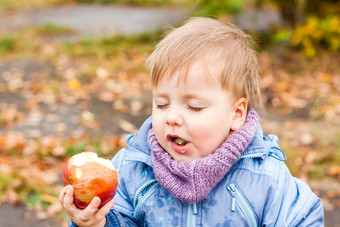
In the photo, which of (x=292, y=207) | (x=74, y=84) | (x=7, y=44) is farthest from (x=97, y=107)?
(x=7, y=44)

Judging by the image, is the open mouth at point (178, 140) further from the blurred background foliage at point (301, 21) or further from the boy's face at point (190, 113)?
the blurred background foliage at point (301, 21)

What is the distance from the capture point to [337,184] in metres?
3.90

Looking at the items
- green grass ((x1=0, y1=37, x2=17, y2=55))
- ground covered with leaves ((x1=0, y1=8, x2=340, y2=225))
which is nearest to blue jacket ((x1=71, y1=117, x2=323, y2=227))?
ground covered with leaves ((x1=0, y1=8, x2=340, y2=225))

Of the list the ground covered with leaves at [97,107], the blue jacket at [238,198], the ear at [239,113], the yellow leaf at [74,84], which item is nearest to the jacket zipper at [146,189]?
the blue jacket at [238,198]

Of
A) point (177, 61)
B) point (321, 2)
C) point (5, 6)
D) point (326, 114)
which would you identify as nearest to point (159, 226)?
point (177, 61)

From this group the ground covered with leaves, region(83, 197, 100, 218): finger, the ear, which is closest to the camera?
region(83, 197, 100, 218): finger

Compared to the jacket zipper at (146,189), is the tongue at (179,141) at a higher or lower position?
higher

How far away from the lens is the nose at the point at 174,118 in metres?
1.77

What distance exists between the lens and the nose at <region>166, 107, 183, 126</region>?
1.77m

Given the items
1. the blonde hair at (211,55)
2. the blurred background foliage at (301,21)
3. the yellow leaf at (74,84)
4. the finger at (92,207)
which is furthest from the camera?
the blurred background foliage at (301,21)

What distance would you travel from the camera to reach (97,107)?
5867 mm

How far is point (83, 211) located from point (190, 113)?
20.3 inches

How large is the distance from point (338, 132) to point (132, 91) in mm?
2741

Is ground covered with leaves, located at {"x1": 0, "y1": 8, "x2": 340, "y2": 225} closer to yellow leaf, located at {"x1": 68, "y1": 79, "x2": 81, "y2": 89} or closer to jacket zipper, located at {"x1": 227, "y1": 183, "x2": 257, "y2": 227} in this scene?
yellow leaf, located at {"x1": 68, "y1": 79, "x2": 81, "y2": 89}
